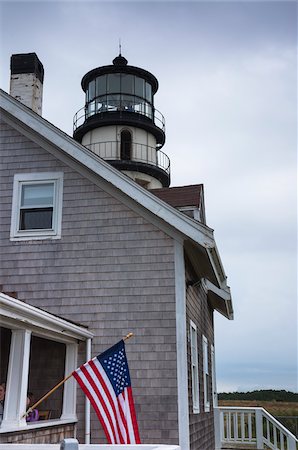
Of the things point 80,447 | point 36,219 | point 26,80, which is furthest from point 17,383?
point 26,80

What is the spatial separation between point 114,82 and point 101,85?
1.81ft

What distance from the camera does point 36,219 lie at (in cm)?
1005

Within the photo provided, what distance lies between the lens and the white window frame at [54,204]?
9863 millimetres

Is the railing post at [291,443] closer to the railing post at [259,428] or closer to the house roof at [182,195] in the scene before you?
the railing post at [259,428]

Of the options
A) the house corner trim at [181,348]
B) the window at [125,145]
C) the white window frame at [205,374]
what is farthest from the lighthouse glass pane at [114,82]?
the house corner trim at [181,348]

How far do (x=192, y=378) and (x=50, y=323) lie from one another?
3256 millimetres

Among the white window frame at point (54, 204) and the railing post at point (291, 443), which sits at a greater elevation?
the white window frame at point (54, 204)

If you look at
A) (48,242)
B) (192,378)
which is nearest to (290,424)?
(192,378)

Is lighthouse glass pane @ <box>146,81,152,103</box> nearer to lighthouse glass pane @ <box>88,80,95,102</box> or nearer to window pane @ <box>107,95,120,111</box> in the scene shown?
window pane @ <box>107,95,120,111</box>

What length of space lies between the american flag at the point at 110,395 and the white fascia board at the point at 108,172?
8.32 feet

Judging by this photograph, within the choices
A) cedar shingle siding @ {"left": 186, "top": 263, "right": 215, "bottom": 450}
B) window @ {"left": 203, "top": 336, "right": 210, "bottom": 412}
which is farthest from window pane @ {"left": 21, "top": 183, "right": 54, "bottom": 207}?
window @ {"left": 203, "top": 336, "right": 210, "bottom": 412}

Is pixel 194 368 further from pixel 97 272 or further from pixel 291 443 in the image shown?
pixel 291 443

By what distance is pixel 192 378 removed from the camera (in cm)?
989

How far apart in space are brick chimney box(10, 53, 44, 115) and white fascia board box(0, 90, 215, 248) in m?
1.39
